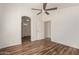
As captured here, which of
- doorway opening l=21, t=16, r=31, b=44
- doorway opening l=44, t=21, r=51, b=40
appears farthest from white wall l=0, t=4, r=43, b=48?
doorway opening l=44, t=21, r=51, b=40

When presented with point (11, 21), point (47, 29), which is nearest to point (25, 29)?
point (11, 21)

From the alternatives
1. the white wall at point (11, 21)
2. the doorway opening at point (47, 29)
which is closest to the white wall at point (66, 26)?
the doorway opening at point (47, 29)

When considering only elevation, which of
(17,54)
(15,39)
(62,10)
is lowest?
(17,54)

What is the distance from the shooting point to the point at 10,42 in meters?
1.74

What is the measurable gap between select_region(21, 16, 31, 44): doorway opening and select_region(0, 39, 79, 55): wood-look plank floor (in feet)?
0.28

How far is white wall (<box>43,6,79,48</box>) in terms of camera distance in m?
1.73

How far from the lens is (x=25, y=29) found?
179cm

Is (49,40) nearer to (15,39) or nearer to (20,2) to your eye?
(15,39)

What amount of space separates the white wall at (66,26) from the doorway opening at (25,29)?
379 millimetres

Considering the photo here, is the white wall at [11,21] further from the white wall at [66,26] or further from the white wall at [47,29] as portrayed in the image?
the white wall at [66,26]

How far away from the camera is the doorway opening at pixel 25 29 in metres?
1.79

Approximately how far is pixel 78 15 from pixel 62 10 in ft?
0.93

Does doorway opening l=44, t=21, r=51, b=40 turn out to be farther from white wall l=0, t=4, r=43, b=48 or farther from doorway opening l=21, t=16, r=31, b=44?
doorway opening l=21, t=16, r=31, b=44

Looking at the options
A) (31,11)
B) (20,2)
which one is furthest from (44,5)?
(20,2)
